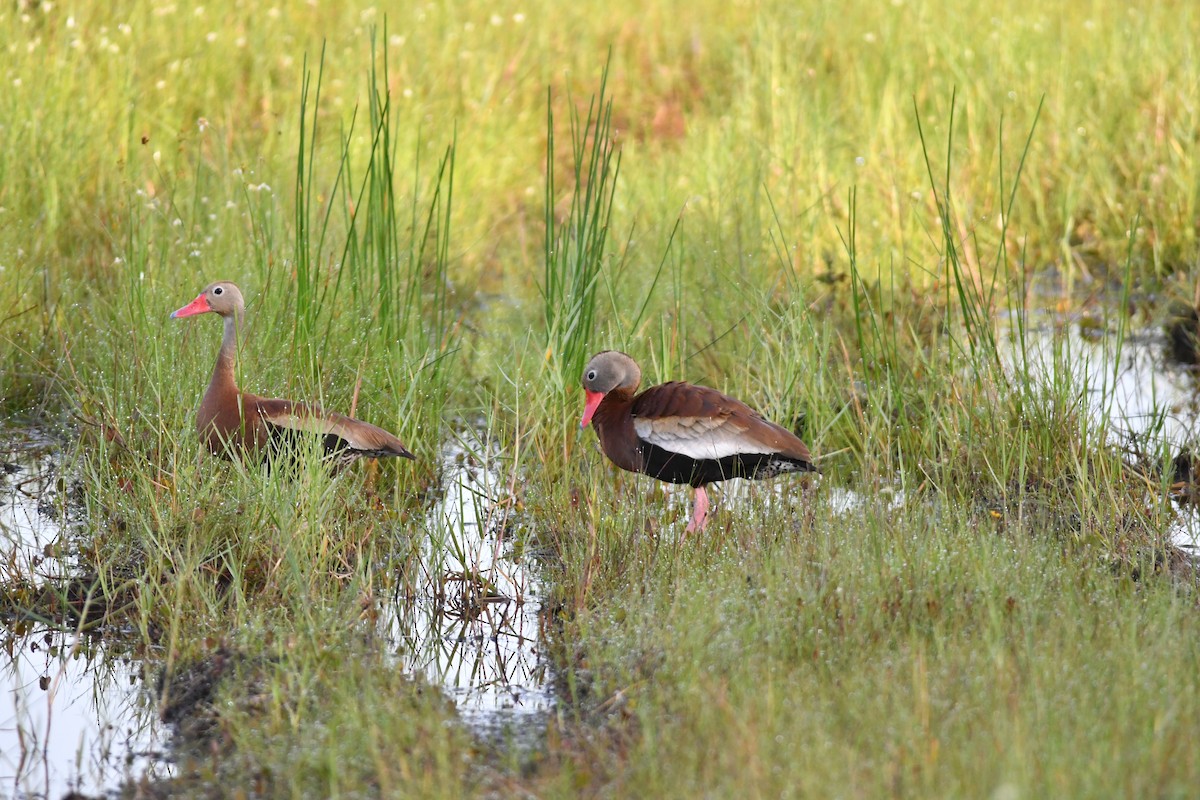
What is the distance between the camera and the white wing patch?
505 centimetres

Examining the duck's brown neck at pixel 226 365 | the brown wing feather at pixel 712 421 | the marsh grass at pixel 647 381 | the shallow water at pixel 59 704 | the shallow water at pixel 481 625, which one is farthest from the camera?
the duck's brown neck at pixel 226 365

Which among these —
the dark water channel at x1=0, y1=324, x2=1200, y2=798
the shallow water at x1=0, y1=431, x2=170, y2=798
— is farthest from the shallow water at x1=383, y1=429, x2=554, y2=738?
A: the shallow water at x1=0, y1=431, x2=170, y2=798

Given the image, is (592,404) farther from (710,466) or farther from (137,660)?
(137,660)

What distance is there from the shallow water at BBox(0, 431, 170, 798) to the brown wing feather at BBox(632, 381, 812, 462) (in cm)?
194

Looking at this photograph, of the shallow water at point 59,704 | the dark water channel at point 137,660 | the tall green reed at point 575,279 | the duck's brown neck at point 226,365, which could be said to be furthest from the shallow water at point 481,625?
the duck's brown neck at point 226,365

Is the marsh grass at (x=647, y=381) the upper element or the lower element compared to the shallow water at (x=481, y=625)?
upper

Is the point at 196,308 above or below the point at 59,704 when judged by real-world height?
above

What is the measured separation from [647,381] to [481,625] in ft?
6.08

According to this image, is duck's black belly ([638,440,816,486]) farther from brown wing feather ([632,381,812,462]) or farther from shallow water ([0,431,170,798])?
shallow water ([0,431,170,798])

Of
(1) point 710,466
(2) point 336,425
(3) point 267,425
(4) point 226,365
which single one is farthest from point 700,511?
(4) point 226,365

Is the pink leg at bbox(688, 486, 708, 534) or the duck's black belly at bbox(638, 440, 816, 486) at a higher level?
the duck's black belly at bbox(638, 440, 816, 486)

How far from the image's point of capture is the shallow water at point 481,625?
4.10 m

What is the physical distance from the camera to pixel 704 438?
16.6 feet

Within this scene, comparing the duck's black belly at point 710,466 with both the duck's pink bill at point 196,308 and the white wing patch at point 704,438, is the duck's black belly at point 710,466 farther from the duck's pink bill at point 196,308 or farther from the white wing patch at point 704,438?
the duck's pink bill at point 196,308
